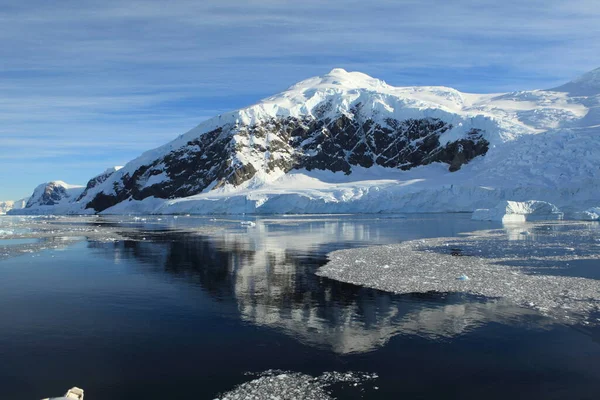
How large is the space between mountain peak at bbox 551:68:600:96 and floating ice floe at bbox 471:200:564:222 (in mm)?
83350

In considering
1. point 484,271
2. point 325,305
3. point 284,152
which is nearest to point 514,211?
point 484,271

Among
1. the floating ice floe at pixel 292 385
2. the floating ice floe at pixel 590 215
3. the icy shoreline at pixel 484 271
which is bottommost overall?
the floating ice floe at pixel 292 385

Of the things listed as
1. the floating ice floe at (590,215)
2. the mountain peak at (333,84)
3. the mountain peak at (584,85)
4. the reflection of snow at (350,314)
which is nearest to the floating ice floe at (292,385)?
the reflection of snow at (350,314)

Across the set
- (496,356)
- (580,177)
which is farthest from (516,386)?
(580,177)

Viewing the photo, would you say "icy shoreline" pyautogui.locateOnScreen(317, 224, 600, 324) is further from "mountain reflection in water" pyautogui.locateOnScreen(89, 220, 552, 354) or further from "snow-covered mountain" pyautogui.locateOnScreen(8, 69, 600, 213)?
"snow-covered mountain" pyautogui.locateOnScreen(8, 69, 600, 213)

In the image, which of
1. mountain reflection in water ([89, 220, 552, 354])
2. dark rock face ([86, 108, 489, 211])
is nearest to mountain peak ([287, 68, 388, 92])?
dark rock face ([86, 108, 489, 211])

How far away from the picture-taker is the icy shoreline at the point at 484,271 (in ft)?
58.4

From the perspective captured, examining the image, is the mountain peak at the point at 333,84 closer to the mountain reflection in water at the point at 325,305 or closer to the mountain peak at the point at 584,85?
the mountain peak at the point at 584,85

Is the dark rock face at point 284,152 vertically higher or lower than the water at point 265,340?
higher

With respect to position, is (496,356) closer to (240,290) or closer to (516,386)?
(516,386)

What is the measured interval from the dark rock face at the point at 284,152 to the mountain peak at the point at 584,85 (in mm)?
38837

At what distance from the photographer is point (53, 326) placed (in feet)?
48.9

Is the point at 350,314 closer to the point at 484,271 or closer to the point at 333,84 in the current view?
the point at 484,271

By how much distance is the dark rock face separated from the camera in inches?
5940
